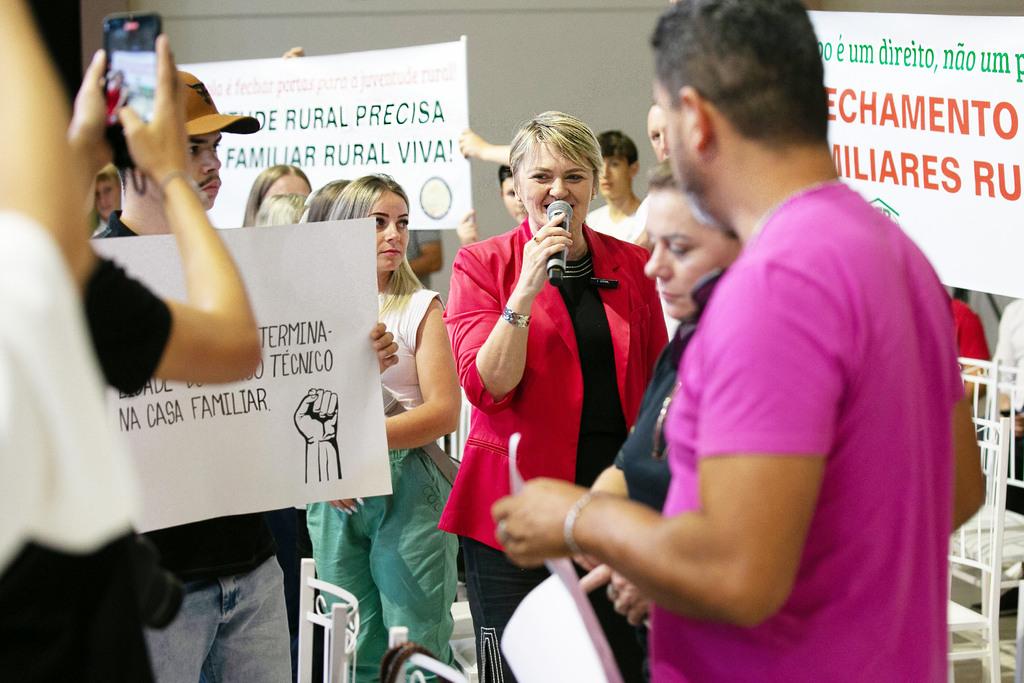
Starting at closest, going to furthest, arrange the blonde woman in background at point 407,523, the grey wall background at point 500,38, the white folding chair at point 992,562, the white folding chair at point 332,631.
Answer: the white folding chair at point 332,631
the blonde woman in background at point 407,523
the white folding chair at point 992,562
the grey wall background at point 500,38

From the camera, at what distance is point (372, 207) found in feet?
8.63

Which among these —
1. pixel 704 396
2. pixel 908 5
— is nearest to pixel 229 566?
pixel 704 396

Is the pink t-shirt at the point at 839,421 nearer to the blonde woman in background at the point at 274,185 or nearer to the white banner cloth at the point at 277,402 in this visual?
the white banner cloth at the point at 277,402

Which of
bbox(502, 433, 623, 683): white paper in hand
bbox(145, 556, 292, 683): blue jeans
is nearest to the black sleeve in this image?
bbox(502, 433, 623, 683): white paper in hand

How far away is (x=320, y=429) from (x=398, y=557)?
69cm

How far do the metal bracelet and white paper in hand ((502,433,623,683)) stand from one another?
0.16 ft

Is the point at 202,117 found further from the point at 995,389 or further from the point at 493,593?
the point at 995,389

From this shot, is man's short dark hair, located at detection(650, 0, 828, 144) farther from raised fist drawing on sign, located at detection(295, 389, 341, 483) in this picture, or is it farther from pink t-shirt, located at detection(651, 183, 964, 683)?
raised fist drawing on sign, located at detection(295, 389, 341, 483)

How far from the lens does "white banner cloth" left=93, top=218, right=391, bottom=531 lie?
67.5 inches

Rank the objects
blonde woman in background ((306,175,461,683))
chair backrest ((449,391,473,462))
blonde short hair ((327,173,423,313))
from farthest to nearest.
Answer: chair backrest ((449,391,473,462)), blonde short hair ((327,173,423,313)), blonde woman in background ((306,175,461,683))

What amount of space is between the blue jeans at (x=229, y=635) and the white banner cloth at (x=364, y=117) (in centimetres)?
224

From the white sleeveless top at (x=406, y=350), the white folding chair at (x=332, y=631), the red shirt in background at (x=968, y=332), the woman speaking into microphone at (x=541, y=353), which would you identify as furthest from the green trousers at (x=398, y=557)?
the red shirt in background at (x=968, y=332)

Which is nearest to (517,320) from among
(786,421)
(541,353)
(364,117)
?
(541,353)

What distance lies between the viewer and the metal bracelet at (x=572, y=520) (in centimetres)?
98
